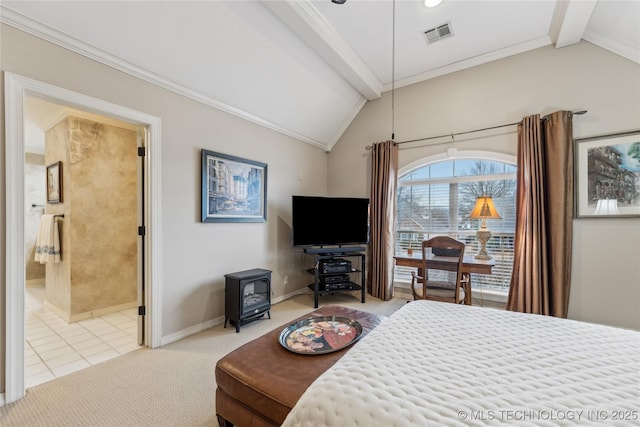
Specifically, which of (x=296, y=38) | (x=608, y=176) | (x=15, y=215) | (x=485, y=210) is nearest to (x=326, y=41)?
(x=296, y=38)

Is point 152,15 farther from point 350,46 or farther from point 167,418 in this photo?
point 167,418

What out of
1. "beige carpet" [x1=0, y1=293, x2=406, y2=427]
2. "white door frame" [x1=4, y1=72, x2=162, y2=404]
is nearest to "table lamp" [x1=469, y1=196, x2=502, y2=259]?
"beige carpet" [x1=0, y1=293, x2=406, y2=427]

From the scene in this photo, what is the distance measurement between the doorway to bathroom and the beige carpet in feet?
2.11

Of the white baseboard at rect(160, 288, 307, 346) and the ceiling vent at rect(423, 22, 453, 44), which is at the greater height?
the ceiling vent at rect(423, 22, 453, 44)

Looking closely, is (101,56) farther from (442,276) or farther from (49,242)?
(442,276)

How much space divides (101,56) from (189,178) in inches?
47.5

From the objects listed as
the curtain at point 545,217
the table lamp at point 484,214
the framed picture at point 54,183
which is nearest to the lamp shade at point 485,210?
the table lamp at point 484,214

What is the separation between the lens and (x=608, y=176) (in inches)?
112

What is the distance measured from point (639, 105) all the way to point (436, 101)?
2.04 meters

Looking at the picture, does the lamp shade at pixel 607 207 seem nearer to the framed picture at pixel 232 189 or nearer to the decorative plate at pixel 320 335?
the decorative plate at pixel 320 335

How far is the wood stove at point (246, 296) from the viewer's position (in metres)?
2.94

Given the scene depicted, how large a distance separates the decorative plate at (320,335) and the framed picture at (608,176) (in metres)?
3.03

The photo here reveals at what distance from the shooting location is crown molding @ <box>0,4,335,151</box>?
5.98 feet

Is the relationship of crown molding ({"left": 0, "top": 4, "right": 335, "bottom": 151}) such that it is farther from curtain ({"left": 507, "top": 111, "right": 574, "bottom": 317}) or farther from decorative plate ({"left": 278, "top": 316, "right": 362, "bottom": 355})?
curtain ({"left": 507, "top": 111, "right": 574, "bottom": 317})
